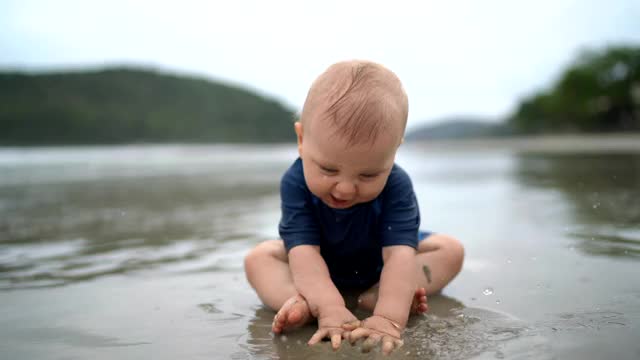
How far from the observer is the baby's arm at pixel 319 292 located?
155cm

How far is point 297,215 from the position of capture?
187 centimetres

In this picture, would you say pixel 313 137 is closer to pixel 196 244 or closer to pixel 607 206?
pixel 196 244

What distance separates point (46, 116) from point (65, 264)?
36.3 m

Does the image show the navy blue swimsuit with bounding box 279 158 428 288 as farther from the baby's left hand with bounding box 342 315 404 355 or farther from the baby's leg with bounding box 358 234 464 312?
the baby's left hand with bounding box 342 315 404 355

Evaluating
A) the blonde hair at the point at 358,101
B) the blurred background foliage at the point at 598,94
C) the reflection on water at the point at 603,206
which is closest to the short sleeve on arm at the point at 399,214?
the blonde hair at the point at 358,101

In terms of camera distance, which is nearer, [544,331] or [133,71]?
[544,331]

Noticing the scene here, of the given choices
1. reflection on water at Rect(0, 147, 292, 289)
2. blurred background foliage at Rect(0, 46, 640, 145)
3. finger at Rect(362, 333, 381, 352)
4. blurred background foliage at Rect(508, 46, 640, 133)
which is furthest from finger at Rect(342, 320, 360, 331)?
blurred background foliage at Rect(508, 46, 640, 133)

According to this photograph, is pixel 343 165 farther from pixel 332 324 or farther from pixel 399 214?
pixel 332 324

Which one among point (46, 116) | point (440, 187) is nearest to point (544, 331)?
point (440, 187)

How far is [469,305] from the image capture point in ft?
5.93

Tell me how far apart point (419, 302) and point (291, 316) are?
1.28 ft

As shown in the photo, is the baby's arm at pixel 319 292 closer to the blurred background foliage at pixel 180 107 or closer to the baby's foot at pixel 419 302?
the baby's foot at pixel 419 302

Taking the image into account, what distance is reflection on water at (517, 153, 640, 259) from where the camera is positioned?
8.49 ft

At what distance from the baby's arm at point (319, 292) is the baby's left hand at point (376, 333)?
3 centimetres
